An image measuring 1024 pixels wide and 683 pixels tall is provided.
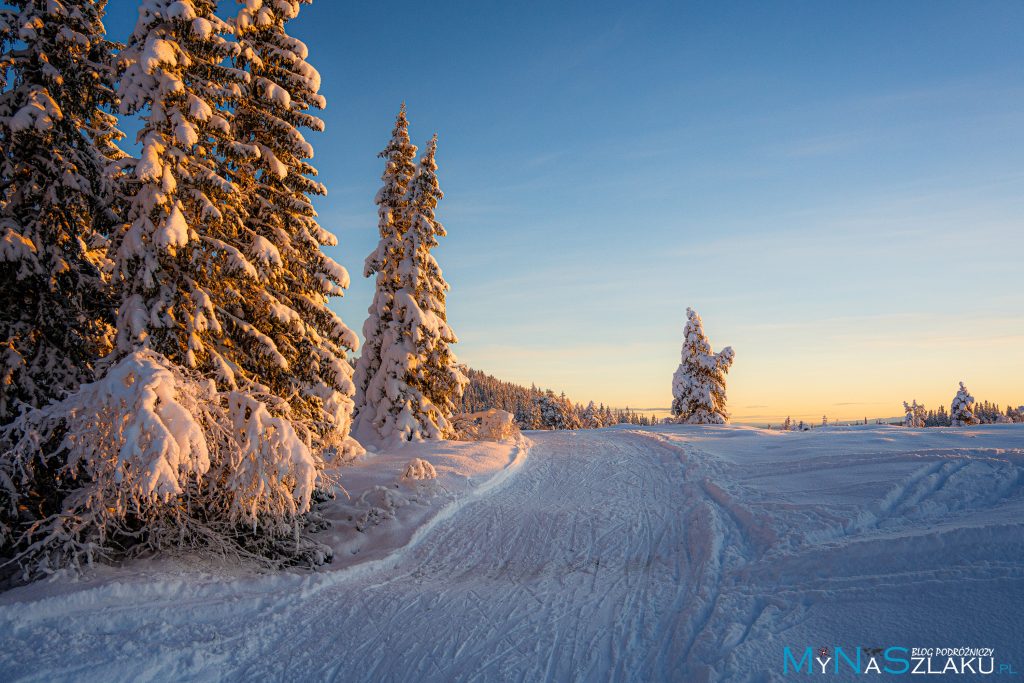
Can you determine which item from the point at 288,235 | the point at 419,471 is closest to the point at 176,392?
the point at 288,235

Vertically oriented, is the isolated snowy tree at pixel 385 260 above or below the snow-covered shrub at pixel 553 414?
above

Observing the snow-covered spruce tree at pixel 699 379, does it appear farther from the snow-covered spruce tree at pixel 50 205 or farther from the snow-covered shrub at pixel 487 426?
the snow-covered spruce tree at pixel 50 205

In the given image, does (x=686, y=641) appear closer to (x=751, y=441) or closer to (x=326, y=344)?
(x=326, y=344)

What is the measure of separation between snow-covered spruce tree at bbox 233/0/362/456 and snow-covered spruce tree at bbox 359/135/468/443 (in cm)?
A: 646

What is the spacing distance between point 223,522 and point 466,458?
7.69 metres

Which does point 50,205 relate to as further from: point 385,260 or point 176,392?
point 385,260

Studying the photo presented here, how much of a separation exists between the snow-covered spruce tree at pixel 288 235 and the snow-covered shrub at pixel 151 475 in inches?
82.2

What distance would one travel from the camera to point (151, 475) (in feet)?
23.0

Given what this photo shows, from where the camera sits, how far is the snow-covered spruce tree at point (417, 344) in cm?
2056

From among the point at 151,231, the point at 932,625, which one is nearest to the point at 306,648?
the point at 932,625

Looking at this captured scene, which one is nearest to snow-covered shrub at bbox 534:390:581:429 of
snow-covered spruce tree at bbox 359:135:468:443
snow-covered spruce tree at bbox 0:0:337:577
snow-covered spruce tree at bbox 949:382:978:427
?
snow-covered spruce tree at bbox 949:382:978:427

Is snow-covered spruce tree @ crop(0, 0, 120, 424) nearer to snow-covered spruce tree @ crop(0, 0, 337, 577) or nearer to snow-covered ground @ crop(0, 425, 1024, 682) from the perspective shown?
snow-covered spruce tree @ crop(0, 0, 337, 577)

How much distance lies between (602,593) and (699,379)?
3486 cm

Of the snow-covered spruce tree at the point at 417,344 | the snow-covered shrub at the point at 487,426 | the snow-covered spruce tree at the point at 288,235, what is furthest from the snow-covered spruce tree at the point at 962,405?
the snow-covered spruce tree at the point at 288,235
